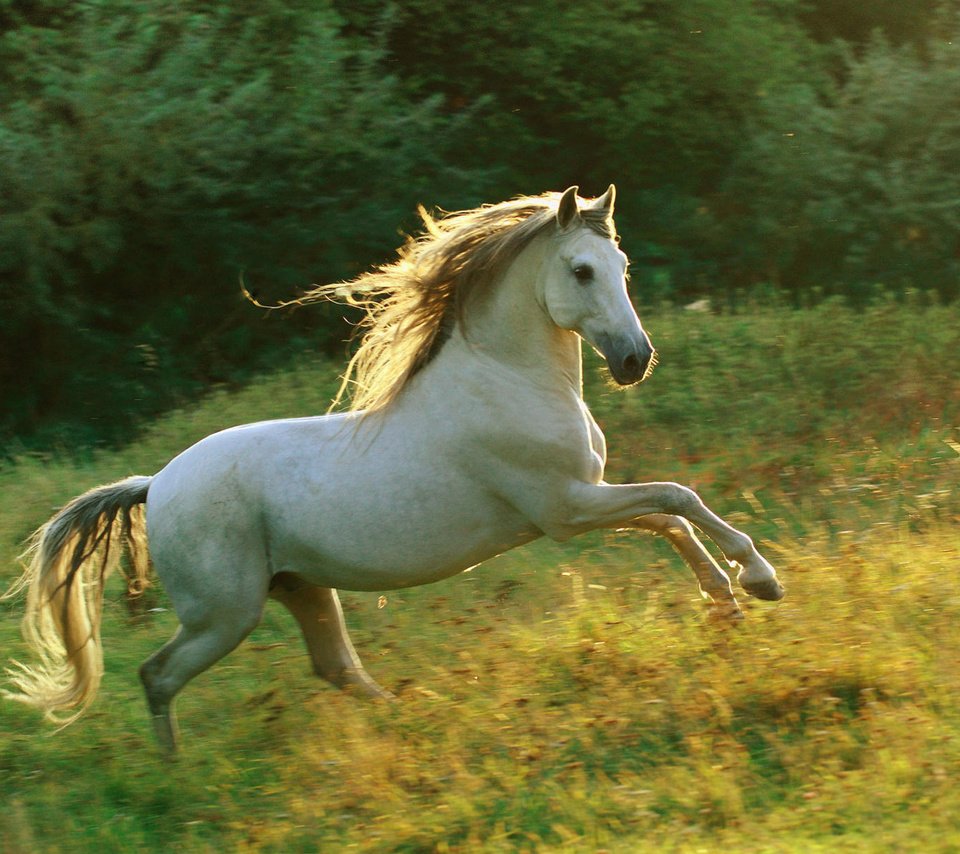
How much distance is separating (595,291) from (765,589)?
1311 millimetres

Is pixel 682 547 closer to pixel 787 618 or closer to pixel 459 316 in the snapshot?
pixel 787 618

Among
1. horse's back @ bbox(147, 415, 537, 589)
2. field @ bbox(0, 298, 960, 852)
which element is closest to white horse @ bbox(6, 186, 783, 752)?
horse's back @ bbox(147, 415, 537, 589)

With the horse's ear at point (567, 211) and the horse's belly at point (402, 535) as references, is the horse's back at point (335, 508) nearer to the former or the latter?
the horse's belly at point (402, 535)

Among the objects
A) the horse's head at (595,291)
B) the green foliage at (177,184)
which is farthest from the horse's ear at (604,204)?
the green foliage at (177,184)

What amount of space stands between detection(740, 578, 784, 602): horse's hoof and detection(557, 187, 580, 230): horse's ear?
60.8 inches

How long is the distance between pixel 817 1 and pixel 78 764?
1714cm

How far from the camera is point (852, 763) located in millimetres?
4430

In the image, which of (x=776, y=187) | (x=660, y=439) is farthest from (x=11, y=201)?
(x=776, y=187)

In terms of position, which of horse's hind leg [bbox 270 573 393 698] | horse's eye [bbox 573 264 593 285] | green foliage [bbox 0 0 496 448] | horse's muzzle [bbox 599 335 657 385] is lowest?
green foliage [bbox 0 0 496 448]

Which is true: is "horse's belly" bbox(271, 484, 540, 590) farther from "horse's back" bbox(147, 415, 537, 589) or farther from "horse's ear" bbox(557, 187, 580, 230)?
"horse's ear" bbox(557, 187, 580, 230)

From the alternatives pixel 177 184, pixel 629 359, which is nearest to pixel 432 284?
pixel 629 359

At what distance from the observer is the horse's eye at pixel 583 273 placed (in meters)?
5.07

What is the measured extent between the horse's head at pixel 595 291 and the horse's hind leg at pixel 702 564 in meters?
0.65

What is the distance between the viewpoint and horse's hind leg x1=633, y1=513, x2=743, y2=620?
5.29 metres
